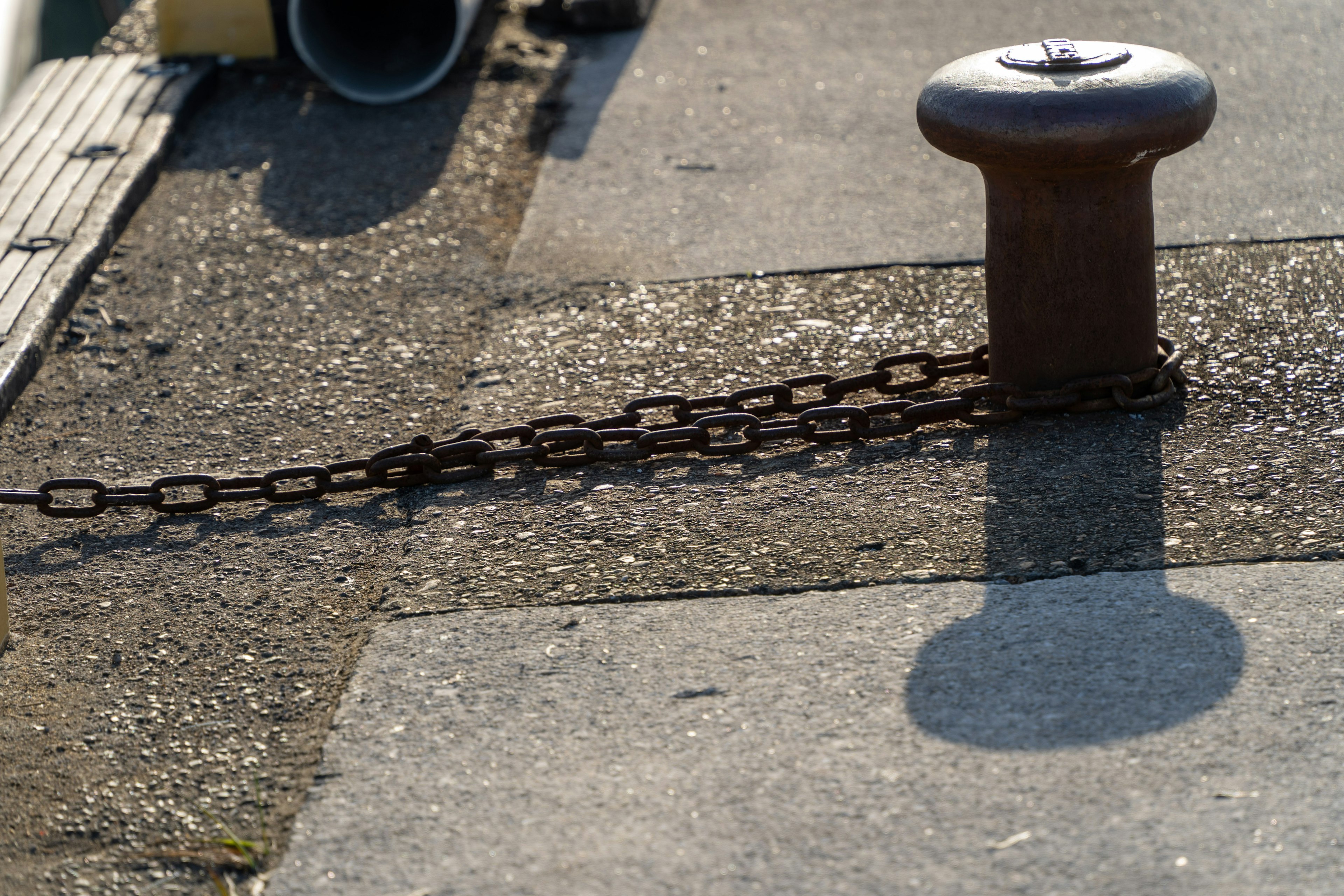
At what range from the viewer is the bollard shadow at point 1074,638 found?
2.30 meters

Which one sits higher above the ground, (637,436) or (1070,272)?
(1070,272)

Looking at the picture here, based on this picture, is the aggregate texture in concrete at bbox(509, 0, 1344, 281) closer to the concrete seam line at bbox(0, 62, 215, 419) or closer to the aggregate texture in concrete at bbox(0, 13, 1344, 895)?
the aggregate texture in concrete at bbox(0, 13, 1344, 895)

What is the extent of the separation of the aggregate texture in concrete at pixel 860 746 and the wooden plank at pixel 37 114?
3.70m

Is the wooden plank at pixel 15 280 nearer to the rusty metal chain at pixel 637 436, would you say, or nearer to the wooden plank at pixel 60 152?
the wooden plank at pixel 60 152

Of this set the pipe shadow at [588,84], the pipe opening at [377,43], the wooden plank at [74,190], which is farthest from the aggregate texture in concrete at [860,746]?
the pipe opening at [377,43]

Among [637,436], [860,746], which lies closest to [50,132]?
[637,436]

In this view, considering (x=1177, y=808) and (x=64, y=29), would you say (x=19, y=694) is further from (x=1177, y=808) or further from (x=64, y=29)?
(x=64, y=29)

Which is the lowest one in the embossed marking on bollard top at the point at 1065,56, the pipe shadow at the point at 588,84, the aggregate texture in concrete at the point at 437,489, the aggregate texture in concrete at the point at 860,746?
the aggregate texture in concrete at the point at 437,489

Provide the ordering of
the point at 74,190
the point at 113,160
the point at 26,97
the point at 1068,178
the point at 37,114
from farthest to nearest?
the point at 26,97
the point at 37,114
the point at 113,160
the point at 74,190
the point at 1068,178

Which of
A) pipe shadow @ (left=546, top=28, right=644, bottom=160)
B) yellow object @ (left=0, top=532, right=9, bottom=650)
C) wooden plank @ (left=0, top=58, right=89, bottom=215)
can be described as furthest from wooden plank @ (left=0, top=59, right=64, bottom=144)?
yellow object @ (left=0, top=532, right=9, bottom=650)

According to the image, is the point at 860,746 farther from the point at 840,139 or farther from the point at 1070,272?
the point at 840,139

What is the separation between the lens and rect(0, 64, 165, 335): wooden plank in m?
4.49

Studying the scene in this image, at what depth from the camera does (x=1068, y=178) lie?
9.98 feet

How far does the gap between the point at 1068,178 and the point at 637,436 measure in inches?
47.1
